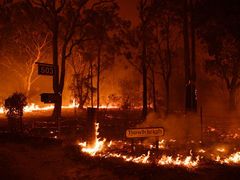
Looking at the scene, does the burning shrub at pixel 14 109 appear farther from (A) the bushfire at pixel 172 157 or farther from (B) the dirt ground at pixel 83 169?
(A) the bushfire at pixel 172 157

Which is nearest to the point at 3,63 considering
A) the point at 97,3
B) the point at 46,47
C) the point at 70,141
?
the point at 46,47

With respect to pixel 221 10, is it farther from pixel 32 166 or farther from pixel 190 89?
pixel 32 166

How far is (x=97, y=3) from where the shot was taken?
66.2 feet

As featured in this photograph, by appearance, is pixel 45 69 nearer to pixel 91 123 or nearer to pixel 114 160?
pixel 91 123

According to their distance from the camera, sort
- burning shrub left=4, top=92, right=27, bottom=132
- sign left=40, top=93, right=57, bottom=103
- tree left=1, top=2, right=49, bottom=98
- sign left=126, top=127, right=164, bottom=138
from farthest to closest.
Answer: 1. tree left=1, top=2, right=49, bottom=98
2. burning shrub left=4, top=92, right=27, bottom=132
3. sign left=40, top=93, right=57, bottom=103
4. sign left=126, top=127, right=164, bottom=138

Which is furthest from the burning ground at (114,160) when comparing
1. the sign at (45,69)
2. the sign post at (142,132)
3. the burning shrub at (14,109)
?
the burning shrub at (14,109)

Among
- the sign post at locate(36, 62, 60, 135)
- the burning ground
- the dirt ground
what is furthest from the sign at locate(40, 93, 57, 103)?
the dirt ground

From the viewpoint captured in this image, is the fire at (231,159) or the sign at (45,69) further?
the sign at (45,69)

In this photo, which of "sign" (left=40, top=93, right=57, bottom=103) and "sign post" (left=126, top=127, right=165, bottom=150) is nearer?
"sign post" (left=126, top=127, right=165, bottom=150)

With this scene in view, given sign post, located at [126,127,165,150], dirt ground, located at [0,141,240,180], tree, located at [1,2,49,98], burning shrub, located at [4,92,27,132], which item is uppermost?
tree, located at [1,2,49,98]

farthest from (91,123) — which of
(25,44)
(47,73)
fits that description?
(25,44)

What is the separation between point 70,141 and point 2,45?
26928 millimetres

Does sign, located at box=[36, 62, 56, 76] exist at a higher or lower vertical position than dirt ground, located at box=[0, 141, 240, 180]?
higher

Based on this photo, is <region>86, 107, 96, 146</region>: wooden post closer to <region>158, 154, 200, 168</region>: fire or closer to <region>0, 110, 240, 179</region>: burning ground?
<region>0, 110, 240, 179</region>: burning ground
